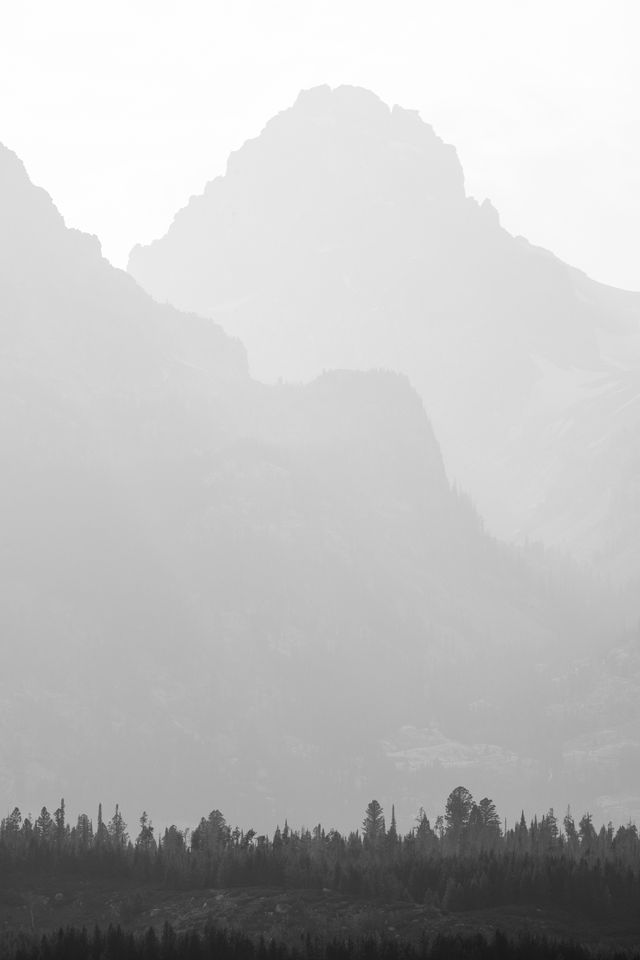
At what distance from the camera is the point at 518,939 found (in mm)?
181000

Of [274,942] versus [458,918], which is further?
[458,918]

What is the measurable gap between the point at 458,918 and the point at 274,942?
101ft

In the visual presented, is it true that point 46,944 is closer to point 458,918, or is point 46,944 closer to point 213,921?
point 213,921

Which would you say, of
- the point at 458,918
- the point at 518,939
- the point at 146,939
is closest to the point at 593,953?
the point at 518,939

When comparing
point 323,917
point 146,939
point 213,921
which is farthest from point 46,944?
point 323,917

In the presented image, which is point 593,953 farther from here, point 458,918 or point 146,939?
point 146,939

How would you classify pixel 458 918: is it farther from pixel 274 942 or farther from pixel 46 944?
pixel 46 944

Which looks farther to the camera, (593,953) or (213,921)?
(213,921)

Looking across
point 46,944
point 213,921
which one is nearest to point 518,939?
point 213,921

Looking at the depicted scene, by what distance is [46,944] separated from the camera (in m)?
174

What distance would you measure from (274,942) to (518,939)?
1212 inches

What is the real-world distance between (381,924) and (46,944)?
152ft

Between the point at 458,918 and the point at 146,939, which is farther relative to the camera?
the point at 458,918

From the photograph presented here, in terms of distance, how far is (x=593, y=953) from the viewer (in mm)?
178250
